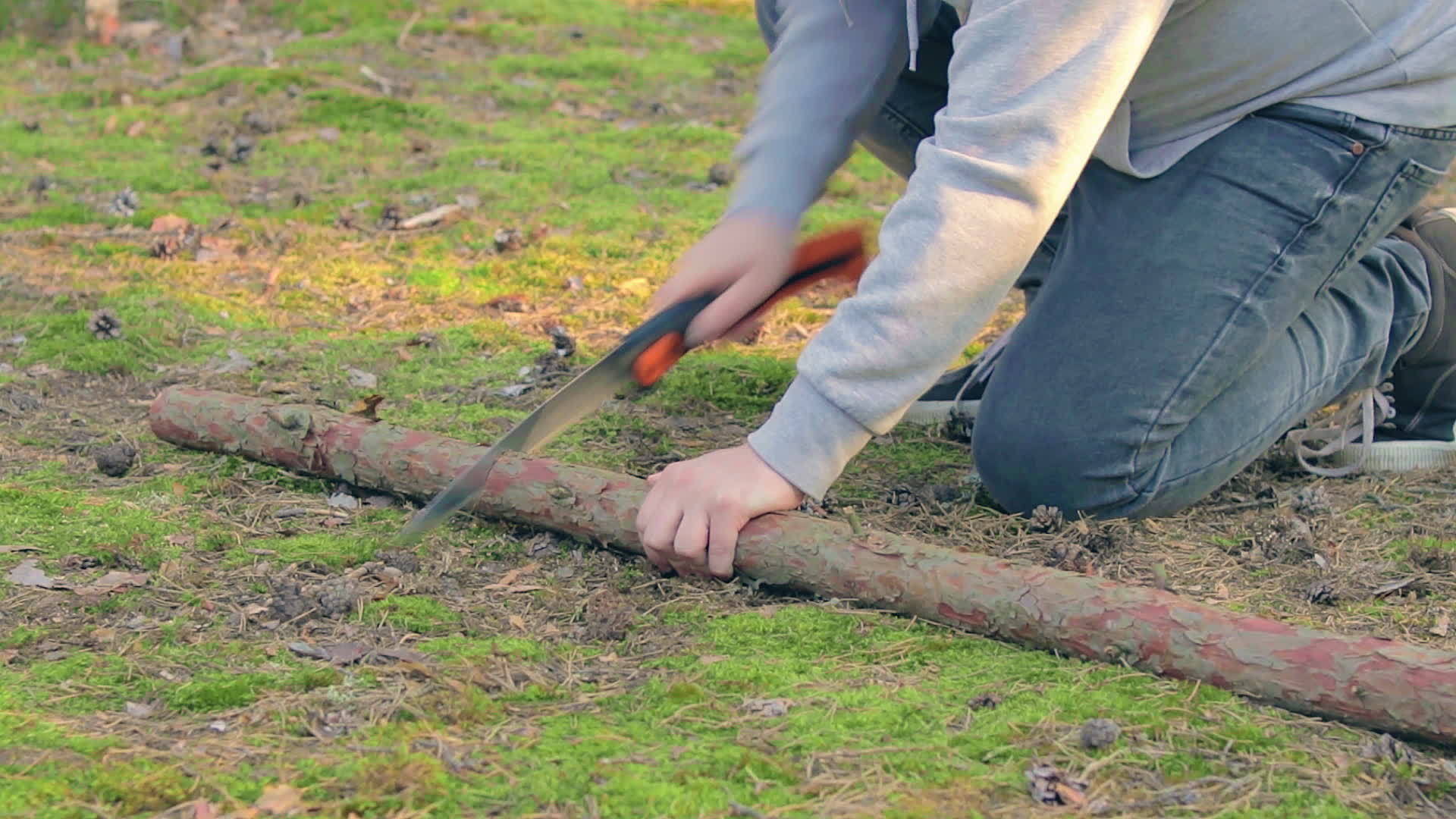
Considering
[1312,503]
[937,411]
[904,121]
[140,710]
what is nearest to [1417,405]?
[1312,503]

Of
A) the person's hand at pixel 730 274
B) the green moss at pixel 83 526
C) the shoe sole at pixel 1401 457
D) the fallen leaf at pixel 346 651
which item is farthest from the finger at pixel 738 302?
the shoe sole at pixel 1401 457

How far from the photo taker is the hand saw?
98.7 inches

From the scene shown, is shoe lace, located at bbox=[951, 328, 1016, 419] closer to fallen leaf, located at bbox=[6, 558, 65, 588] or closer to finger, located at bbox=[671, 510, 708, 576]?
finger, located at bbox=[671, 510, 708, 576]

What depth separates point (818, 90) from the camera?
280 cm

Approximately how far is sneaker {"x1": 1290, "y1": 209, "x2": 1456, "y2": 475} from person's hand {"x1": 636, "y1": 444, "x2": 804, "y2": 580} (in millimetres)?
1445

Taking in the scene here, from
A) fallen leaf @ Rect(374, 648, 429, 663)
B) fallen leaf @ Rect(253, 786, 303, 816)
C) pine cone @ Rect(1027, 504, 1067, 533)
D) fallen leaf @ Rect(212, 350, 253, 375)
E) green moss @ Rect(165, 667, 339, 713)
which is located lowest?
fallen leaf @ Rect(212, 350, 253, 375)

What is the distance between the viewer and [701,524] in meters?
2.34

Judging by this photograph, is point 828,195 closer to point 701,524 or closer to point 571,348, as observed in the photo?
point 571,348

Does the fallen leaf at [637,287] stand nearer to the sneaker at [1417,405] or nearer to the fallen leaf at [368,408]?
the fallen leaf at [368,408]

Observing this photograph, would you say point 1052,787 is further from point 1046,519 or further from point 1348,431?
point 1348,431

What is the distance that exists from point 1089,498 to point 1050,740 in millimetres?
970

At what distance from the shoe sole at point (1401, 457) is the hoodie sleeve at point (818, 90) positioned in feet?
4.46

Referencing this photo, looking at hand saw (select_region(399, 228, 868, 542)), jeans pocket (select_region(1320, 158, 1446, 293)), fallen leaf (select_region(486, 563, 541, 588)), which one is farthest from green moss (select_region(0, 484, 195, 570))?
jeans pocket (select_region(1320, 158, 1446, 293))

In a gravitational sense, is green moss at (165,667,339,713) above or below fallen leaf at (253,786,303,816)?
below
